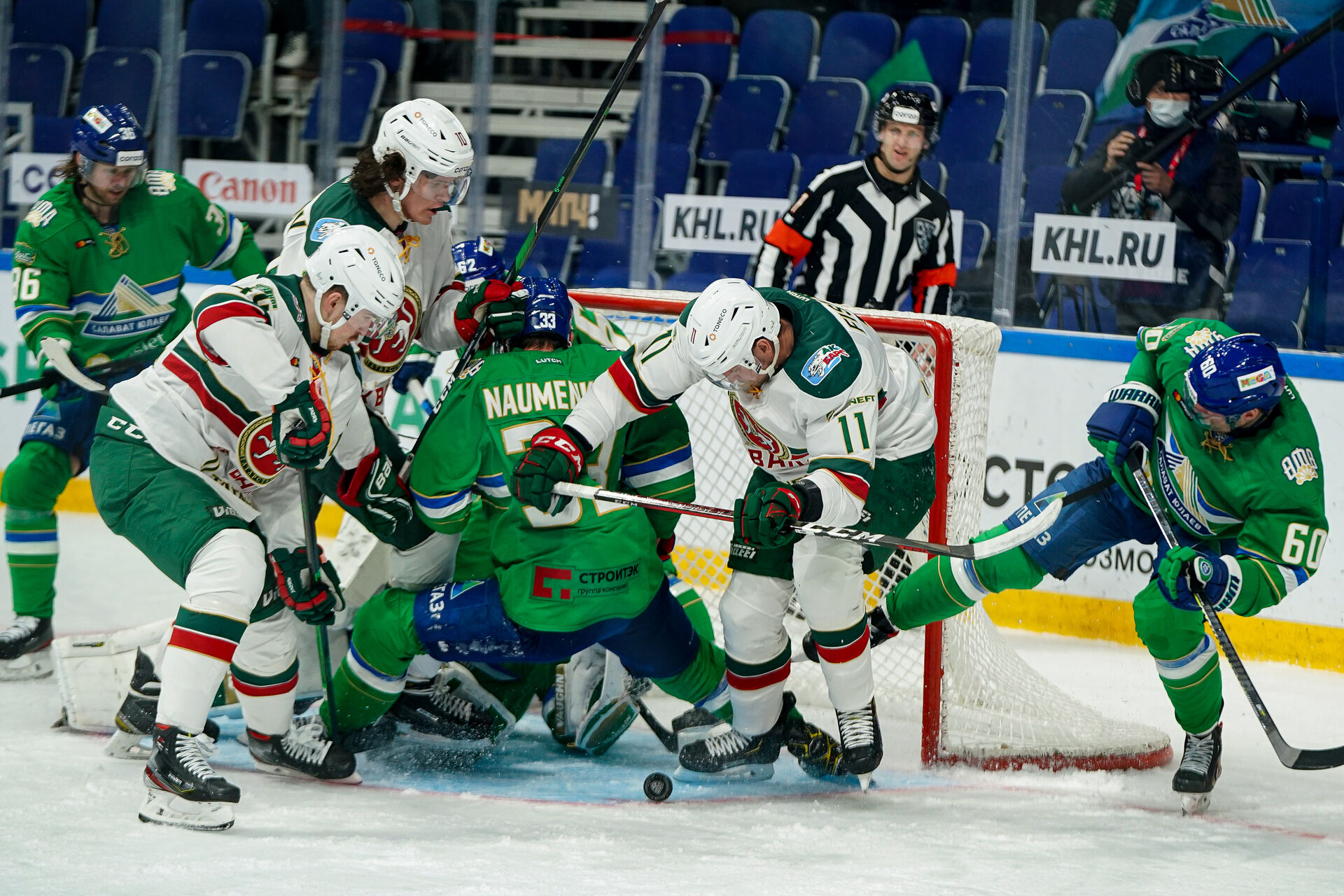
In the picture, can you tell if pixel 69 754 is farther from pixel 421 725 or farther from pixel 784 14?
pixel 784 14

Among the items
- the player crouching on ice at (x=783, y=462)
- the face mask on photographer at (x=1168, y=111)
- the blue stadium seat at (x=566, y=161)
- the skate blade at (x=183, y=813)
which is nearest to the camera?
the skate blade at (x=183, y=813)

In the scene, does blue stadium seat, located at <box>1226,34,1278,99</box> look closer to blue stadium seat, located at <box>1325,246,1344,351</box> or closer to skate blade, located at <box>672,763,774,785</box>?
blue stadium seat, located at <box>1325,246,1344,351</box>

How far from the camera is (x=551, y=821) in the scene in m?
2.99

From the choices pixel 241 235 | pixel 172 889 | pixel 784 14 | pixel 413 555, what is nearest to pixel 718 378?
pixel 413 555

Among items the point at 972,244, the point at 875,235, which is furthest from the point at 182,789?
the point at 972,244

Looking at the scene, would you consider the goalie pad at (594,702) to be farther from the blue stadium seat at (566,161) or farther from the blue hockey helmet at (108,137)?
the blue stadium seat at (566,161)

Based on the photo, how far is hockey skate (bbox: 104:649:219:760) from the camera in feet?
10.8

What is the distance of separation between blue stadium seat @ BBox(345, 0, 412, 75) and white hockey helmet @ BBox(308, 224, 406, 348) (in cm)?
358

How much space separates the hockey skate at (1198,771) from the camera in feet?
10.6

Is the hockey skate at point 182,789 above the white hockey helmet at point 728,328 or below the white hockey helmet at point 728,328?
below

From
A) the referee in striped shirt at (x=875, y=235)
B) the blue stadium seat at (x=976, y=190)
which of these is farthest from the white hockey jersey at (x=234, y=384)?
the blue stadium seat at (x=976, y=190)

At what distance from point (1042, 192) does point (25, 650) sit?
340 centimetres

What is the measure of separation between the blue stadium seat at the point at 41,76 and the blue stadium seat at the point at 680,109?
2511 millimetres

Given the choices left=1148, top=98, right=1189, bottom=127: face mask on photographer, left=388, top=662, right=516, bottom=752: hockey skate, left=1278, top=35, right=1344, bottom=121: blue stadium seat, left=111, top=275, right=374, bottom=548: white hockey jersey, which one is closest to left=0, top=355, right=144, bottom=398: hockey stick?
left=111, top=275, right=374, bottom=548: white hockey jersey
